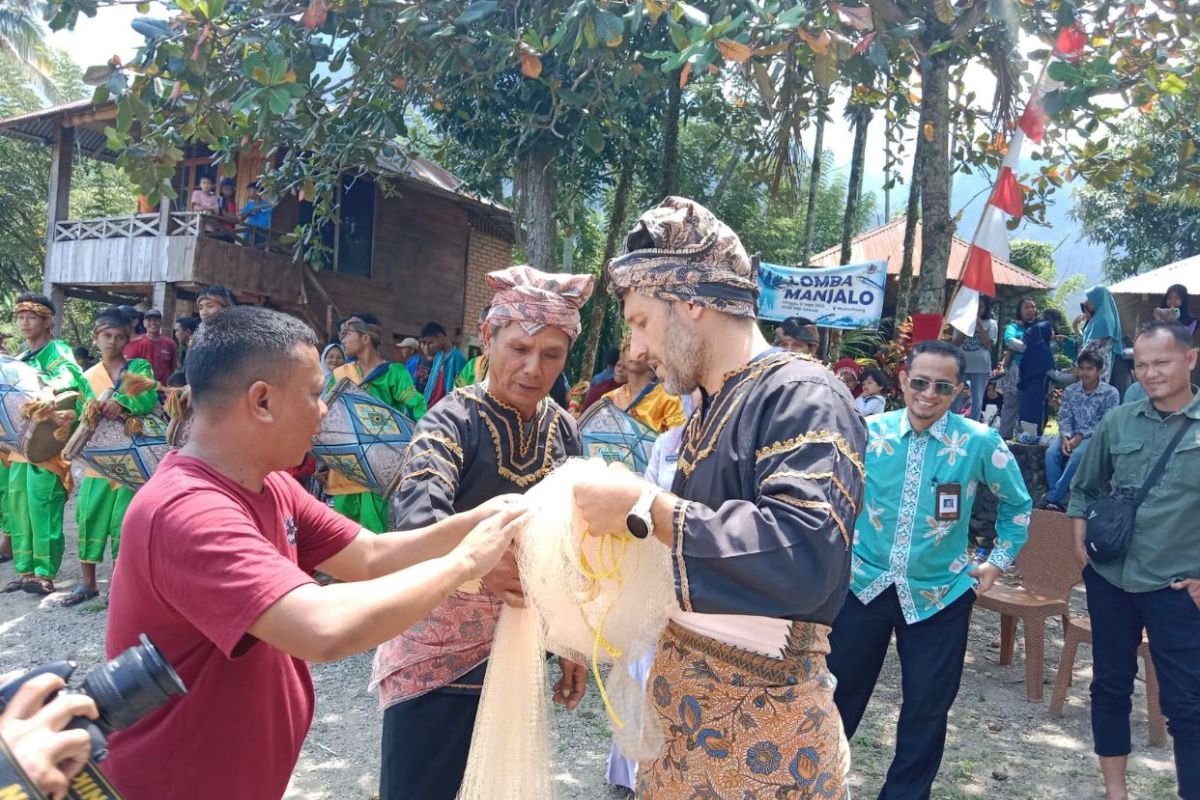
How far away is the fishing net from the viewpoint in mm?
1969

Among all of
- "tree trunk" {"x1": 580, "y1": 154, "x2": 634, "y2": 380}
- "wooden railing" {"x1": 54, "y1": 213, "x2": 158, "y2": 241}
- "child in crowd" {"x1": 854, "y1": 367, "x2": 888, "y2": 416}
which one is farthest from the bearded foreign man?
"wooden railing" {"x1": 54, "y1": 213, "x2": 158, "y2": 241}

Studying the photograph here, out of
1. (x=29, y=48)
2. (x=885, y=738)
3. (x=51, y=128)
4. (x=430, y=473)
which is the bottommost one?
(x=885, y=738)

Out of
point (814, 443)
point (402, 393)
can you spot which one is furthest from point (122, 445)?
point (814, 443)

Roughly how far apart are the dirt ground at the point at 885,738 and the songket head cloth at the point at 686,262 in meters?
2.36

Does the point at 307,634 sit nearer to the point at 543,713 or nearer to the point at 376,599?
the point at 376,599

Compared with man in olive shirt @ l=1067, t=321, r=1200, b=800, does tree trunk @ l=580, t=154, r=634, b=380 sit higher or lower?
higher

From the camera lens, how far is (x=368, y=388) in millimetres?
6961

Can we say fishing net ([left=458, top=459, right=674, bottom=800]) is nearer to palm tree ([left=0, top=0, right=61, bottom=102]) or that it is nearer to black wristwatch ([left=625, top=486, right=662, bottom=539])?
black wristwatch ([left=625, top=486, right=662, bottom=539])

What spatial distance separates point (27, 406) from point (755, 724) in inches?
247

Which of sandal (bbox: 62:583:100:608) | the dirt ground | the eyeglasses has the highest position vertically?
the eyeglasses

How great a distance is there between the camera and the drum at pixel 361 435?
6.00 meters

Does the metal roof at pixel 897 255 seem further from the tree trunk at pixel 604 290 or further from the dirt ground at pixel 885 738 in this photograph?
the dirt ground at pixel 885 738

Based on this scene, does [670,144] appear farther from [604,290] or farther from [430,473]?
[430,473]

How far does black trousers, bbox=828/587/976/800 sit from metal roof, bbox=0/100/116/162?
15.3 metres
